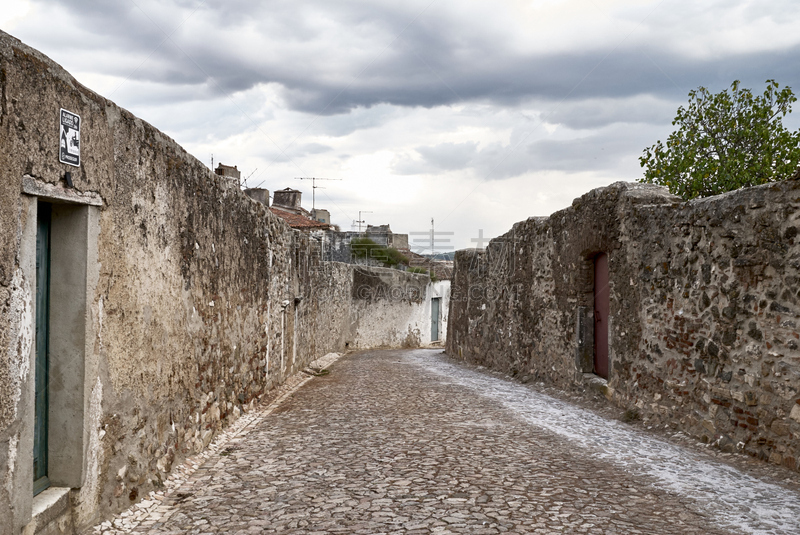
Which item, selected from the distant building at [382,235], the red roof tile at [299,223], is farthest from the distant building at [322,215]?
the red roof tile at [299,223]

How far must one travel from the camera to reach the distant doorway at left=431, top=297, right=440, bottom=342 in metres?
27.5

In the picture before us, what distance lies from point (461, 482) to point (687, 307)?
10.1ft

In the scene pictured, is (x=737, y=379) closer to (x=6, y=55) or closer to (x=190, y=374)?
(x=190, y=374)

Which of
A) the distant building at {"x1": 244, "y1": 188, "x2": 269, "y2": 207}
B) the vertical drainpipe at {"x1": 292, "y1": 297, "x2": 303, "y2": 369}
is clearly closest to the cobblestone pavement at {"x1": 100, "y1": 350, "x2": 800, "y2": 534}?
the vertical drainpipe at {"x1": 292, "y1": 297, "x2": 303, "y2": 369}

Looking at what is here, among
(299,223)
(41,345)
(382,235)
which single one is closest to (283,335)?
(41,345)

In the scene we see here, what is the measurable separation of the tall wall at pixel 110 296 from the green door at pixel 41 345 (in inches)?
1.6

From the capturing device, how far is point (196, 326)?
5.32m

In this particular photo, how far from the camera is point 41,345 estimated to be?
10.5 ft

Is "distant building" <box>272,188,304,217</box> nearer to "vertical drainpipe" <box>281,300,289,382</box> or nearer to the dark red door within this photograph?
"vertical drainpipe" <box>281,300,289,382</box>

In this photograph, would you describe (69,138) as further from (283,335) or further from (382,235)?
(382,235)

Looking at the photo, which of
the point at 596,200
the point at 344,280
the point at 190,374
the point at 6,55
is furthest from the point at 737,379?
the point at 344,280

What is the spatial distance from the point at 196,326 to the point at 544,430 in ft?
11.4

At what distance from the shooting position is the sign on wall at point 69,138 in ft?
10.0

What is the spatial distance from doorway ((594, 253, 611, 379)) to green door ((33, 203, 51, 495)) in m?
6.69
